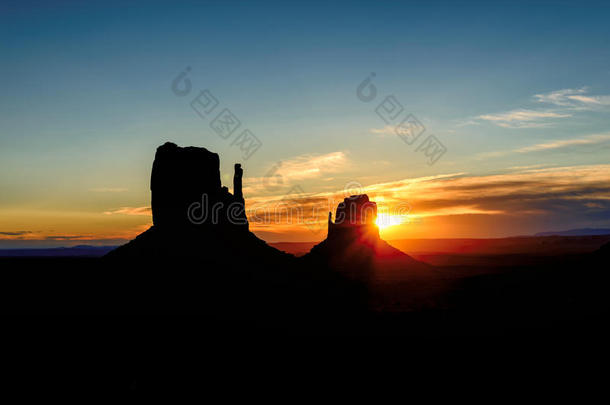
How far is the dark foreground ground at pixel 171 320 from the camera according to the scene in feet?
136

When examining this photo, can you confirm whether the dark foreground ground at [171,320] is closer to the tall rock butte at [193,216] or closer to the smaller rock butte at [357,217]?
the tall rock butte at [193,216]

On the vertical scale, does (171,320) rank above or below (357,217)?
below

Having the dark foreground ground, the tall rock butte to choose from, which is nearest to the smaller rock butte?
the dark foreground ground

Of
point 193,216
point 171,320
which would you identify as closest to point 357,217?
point 193,216

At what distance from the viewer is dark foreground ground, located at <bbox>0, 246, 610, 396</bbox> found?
41.4 meters

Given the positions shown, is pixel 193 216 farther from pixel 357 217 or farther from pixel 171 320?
pixel 357 217

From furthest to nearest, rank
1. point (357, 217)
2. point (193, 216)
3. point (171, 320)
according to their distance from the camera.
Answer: point (357, 217) → point (193, 216) → point (171, 320)

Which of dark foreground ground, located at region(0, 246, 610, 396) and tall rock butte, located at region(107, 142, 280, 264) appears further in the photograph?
tall rock butte, located at region(107, 142, 280, 264)

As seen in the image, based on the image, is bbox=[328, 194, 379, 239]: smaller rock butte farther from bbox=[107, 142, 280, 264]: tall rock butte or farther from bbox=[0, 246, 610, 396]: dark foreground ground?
bbox=[107, 142, 280, 264]: tall rock butte

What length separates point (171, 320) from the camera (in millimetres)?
49812

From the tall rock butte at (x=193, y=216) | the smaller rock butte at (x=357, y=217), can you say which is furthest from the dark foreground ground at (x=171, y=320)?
the smaller rock butte at (x=357, y=217)

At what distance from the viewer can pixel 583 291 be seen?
81062 mm

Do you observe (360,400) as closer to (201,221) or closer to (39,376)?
(39,376)

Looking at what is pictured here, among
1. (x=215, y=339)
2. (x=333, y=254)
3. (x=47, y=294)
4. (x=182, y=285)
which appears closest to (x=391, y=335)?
(x=215, y=339)
